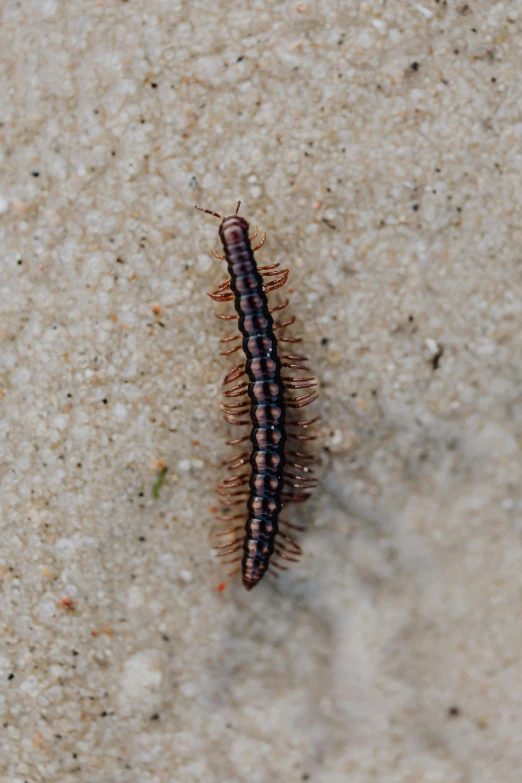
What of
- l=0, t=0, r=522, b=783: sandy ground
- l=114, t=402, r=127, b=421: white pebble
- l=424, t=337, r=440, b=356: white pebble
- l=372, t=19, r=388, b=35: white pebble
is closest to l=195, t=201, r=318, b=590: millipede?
l=0, t=0, r=522, b=783: sandy ground

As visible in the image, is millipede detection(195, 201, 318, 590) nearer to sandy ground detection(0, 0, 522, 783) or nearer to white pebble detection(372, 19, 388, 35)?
sandy ground detection(0, 0, 522, 783)

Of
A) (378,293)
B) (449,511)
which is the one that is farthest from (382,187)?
(449,511)

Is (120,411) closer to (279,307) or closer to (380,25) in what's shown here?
(279,307)

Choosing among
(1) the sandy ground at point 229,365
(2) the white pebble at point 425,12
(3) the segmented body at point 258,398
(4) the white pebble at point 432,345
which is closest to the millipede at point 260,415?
(3) the segmented body at point 258,398

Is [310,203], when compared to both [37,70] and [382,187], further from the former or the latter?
[37,70]

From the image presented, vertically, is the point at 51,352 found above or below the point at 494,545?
above

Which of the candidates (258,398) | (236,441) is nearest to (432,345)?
(258,398)

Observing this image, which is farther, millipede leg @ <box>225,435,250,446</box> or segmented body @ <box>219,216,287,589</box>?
millipede leg @ <box>225,435,250,446</box>
